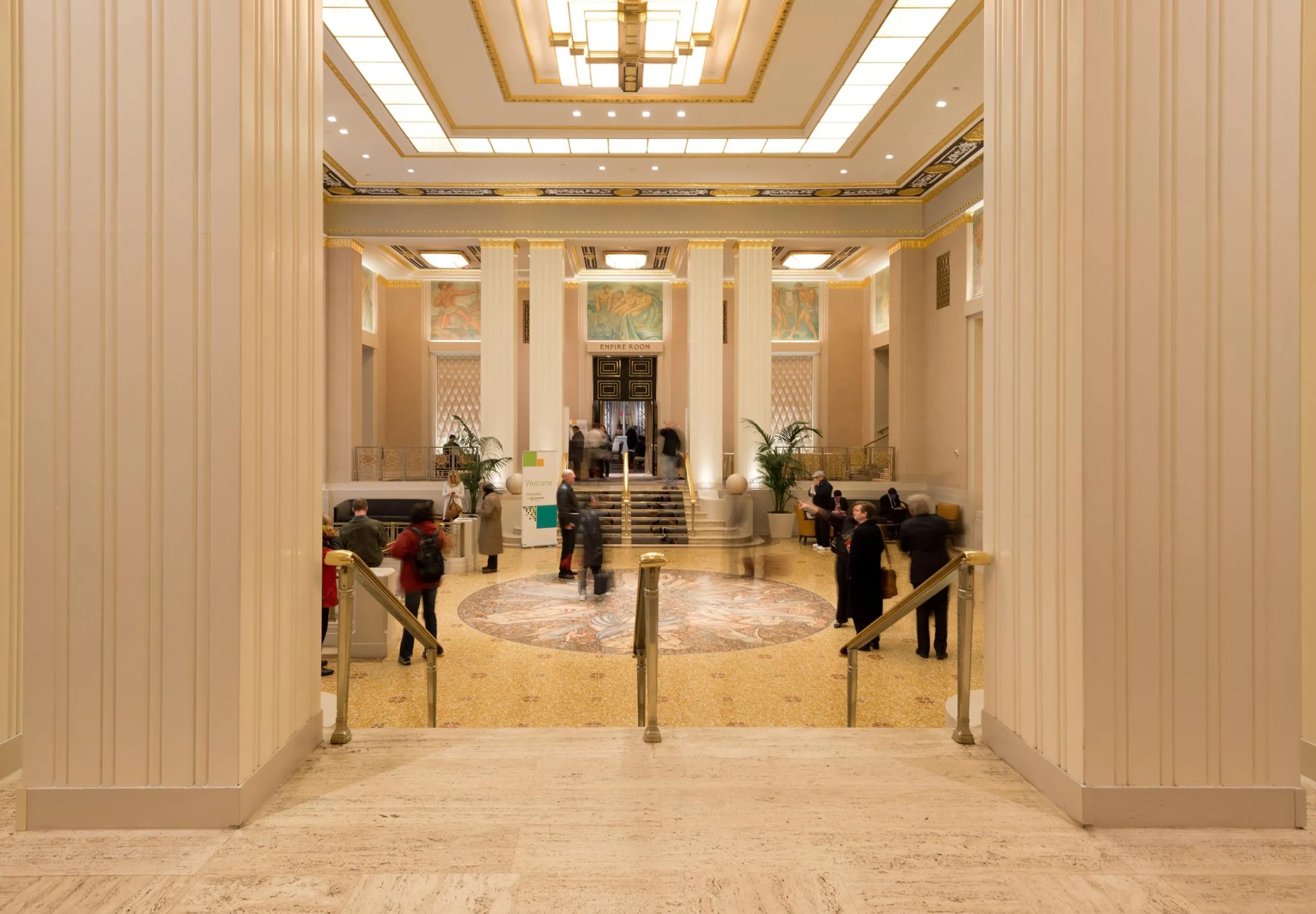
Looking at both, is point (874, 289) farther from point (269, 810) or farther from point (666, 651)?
point (269, 810)

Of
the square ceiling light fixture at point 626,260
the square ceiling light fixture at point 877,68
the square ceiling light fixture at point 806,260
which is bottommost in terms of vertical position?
the square ceiling light fixture at point 626,260

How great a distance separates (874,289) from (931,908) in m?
20.0

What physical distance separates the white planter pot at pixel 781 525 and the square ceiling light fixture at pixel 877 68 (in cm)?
706

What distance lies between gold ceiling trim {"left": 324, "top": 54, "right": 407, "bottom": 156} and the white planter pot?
10.0 metres

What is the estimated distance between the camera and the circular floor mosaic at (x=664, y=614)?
8.06 metres

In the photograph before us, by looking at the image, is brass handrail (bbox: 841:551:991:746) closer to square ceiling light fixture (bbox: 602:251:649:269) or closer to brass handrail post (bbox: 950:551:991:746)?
brass handrail post (bbox: 950:551:991:746)

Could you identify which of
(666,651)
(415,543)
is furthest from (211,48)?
(666,651)

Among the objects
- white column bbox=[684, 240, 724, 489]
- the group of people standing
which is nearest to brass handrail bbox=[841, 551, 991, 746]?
the group of people standing

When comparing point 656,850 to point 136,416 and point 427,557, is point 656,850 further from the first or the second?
point 427,557

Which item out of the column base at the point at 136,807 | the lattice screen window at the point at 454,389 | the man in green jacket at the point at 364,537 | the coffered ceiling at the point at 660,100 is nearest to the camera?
the column base at the point at 136,807

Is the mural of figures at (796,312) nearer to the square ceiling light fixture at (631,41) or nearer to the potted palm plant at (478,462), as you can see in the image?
the potted palm plant at (478,462)

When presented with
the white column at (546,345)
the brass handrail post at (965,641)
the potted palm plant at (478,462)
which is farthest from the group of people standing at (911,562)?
the white column at (546,345)

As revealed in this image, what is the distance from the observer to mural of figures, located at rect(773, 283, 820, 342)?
2217 centimetres

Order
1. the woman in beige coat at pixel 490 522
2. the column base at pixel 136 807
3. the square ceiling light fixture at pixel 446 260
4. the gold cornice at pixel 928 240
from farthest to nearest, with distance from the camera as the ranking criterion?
the square ceiling light fixture at pixel 446 260
the gold cornice at pixel 928 240
the woman in beige coat at pixel 490 522
the column base at pixel 136 807
